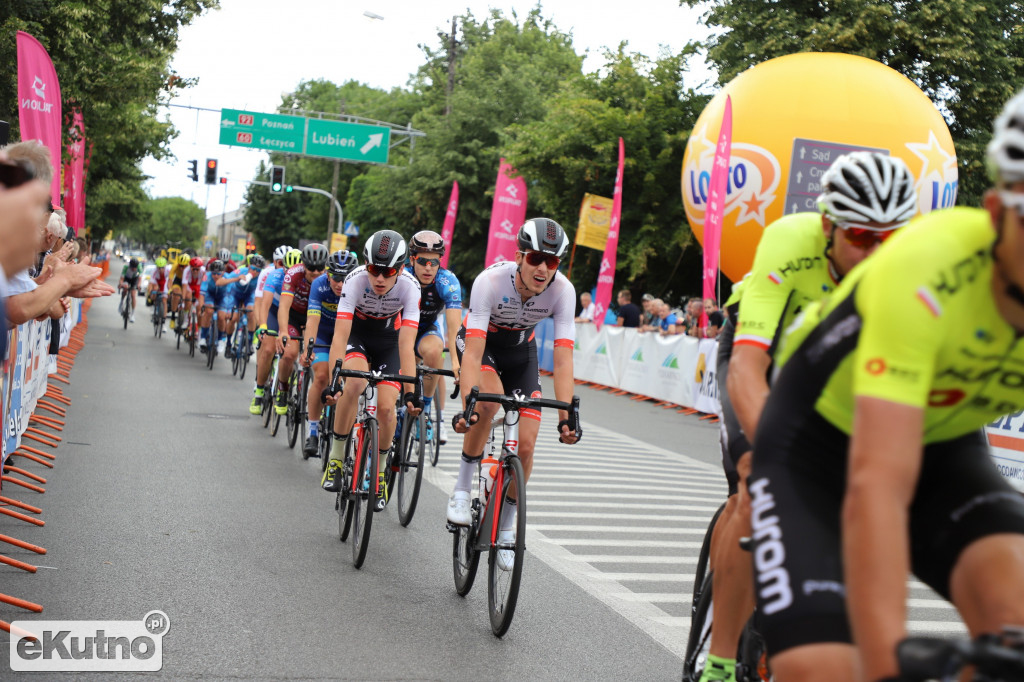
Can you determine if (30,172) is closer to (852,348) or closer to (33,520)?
(852,348)

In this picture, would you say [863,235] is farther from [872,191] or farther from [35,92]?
[35,92]

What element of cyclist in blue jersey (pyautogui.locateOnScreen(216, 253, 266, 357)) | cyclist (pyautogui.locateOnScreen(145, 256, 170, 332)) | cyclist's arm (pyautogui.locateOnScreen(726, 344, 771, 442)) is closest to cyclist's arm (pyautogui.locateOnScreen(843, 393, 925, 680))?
cyclist's arm (pyautogui.locateOnScreen(726, 344, 771, 442))

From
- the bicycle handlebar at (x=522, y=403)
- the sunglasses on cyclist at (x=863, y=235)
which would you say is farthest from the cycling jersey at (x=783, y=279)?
the bicycle handlebar at (x=522, y=403)

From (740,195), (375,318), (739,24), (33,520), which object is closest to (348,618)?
(33,520)

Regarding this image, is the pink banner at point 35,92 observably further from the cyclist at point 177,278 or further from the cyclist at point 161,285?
the cyclist at point 161,285

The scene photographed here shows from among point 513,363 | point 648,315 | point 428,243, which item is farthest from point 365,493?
point 648,315

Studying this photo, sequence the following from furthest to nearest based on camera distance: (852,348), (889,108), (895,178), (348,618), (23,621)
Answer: (889,108) → (348,618) → (23,621) → (895,178) → (852,348)

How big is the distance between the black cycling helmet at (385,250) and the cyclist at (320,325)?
2061 mm

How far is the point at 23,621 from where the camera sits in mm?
5082

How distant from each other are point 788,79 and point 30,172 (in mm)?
17124

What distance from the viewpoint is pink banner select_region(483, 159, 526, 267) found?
29.1 meters

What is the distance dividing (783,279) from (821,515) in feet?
4.30

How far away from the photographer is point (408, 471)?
871cm

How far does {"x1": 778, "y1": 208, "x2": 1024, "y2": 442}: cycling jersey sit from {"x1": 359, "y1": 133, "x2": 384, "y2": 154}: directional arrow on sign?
139ft
